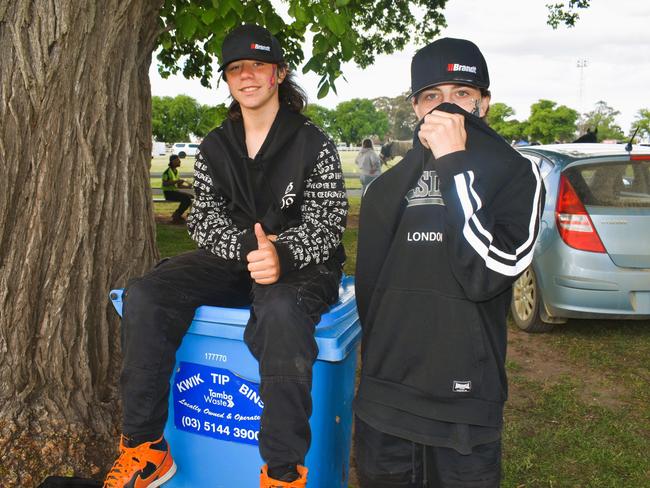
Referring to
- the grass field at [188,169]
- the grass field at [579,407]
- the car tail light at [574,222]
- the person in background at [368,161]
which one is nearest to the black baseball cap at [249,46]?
the grass field at [579,407]

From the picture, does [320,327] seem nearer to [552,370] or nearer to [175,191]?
[552,370]

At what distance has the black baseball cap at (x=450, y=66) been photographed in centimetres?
196

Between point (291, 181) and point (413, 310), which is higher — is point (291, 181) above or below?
above

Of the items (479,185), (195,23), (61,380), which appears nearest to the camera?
(479,185)

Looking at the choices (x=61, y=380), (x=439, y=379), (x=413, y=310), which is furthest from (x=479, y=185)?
(x=61, y=380)

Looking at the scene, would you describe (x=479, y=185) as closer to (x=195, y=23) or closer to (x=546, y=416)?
(x=195, y=23)

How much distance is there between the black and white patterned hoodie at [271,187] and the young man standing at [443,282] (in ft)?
1.68

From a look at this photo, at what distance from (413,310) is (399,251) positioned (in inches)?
7.1

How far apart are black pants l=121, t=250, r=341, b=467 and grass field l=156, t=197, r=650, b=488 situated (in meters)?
1.41

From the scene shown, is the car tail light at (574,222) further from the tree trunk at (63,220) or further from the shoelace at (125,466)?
the shoelace at (125,466)

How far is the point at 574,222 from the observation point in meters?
4.97

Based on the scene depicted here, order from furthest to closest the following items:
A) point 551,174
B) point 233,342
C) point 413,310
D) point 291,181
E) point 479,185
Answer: point 551,174 < point 291,181 < point 233,342 < point 413,310 < point 479,185

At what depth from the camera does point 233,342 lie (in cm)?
223

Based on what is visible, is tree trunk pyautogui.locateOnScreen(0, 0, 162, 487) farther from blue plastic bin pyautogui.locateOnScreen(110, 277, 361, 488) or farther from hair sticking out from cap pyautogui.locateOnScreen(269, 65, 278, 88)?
hair sticking out from cap pyautogui.locateOnScreen(269, 65, 278, 88)
